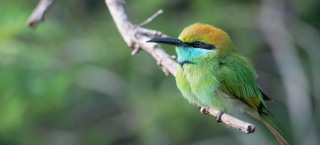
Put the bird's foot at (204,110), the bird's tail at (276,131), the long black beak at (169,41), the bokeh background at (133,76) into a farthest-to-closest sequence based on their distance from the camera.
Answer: the bokeh background at (133,76) < the bird's tail at (276,131) < the bird's foot at (204,110) < the long black beak at (169,41)

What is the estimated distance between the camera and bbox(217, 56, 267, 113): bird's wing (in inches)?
127

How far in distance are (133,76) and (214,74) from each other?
6.71 feet

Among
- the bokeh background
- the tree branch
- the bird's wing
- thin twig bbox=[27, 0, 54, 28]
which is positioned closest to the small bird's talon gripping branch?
the tree branch

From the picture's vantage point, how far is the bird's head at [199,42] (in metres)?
3.13

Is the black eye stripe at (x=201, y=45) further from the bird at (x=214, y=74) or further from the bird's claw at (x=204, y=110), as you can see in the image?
the bird's claw at (x=204, y=110)

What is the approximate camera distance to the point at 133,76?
521 centimetres

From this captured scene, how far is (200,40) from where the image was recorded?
10.3ft

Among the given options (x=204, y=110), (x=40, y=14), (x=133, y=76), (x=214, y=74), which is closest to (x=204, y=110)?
(x=204, y=110)

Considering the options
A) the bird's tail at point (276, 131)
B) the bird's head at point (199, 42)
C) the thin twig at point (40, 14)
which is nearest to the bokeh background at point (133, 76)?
the thin twig at point (40, 14)

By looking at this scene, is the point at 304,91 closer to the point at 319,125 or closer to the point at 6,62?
the point at 319,125

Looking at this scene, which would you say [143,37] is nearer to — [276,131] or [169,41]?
[169,41]

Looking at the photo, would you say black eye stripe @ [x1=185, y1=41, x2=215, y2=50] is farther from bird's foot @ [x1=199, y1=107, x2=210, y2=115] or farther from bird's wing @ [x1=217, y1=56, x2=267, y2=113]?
bird's foot @ [x1=199, y1=107, x2=210, y2=115]

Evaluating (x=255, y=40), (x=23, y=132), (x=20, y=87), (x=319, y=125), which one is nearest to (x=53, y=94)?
(x=20, y=87)

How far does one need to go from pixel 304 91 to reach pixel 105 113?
1534 millimetres
